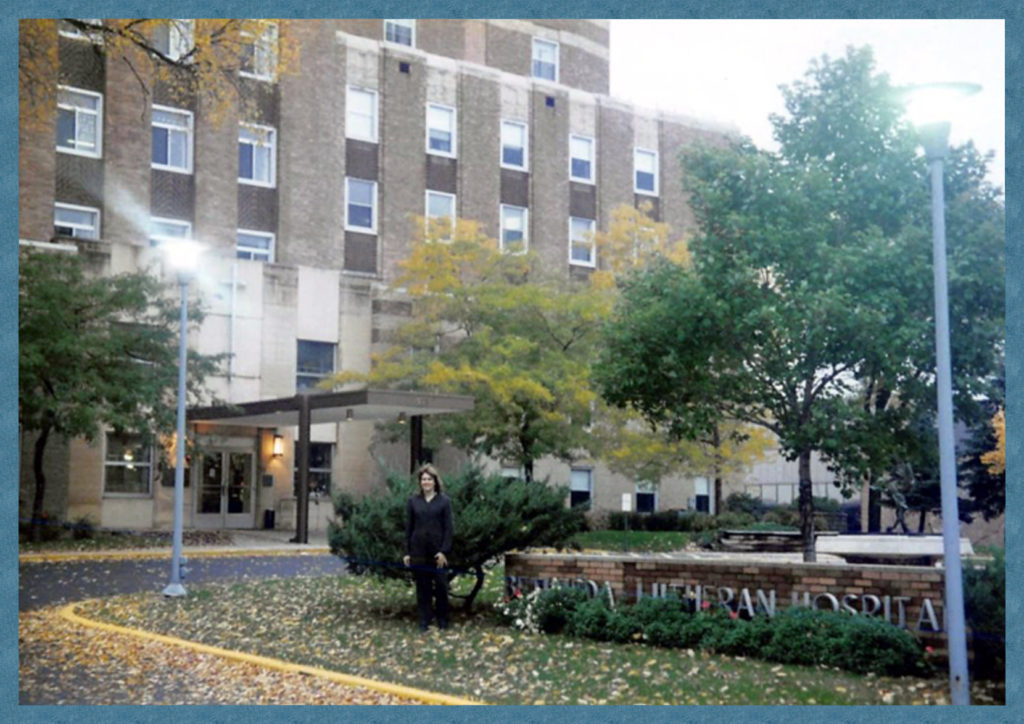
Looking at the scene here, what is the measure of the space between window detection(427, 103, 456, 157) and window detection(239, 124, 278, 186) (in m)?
3.13

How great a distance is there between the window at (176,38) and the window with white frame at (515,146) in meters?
9.47

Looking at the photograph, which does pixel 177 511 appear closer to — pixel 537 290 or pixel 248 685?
pixel 248 685

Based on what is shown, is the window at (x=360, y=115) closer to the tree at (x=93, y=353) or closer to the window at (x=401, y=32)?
the window at (x=401, y=32)

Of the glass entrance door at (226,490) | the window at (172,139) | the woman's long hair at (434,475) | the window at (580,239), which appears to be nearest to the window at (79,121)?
the window at (172,139)

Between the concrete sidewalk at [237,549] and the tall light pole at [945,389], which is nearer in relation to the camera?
the tall light pole at [945,389]

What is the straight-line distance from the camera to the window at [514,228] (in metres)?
26.2

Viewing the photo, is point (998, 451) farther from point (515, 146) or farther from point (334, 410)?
point (515, 146)

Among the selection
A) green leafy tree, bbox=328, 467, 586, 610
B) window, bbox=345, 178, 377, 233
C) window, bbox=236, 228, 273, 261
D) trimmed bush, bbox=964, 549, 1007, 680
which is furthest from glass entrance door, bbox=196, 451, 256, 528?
trimmed bush, bbox=964, 549, 1007, 680

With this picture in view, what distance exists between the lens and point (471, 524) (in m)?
12.3

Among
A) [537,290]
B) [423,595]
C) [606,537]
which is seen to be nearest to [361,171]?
[537,290]

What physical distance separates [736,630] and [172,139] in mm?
11200

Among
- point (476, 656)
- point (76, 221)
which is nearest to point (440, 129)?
Result: point (76, 221)

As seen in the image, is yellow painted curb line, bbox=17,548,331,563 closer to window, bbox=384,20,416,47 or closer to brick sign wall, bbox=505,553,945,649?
brick sign wall, bbox=505,553,945,649

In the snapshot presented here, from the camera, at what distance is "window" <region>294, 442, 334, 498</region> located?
2406 centimetres
